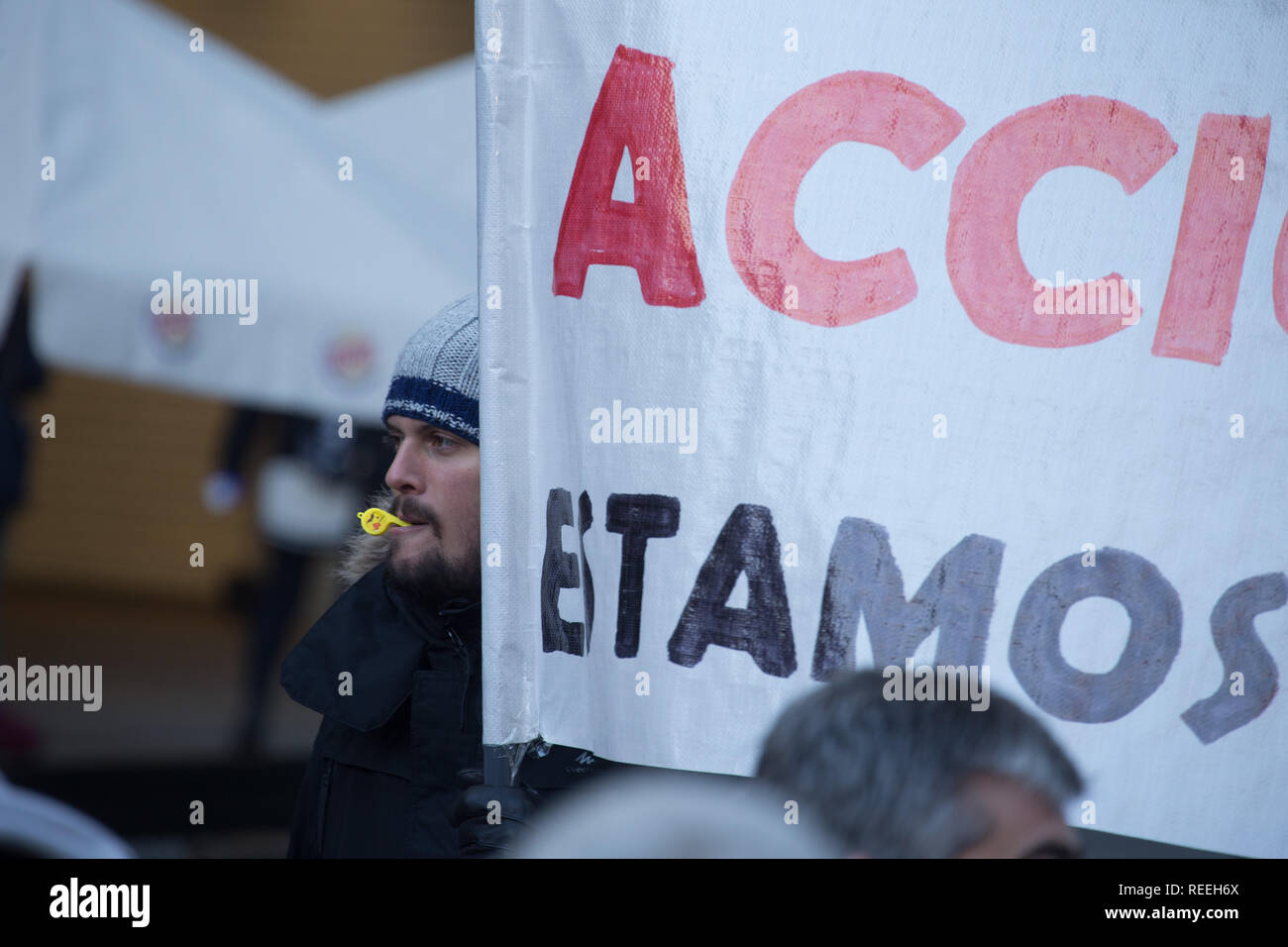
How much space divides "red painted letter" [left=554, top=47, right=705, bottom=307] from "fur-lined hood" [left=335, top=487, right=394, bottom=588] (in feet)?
3.20

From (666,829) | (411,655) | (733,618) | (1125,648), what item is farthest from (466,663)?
(666,829)

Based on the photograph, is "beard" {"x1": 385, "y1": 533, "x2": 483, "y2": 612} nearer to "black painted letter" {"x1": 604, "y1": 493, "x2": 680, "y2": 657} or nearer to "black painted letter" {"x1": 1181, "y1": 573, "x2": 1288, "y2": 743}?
"black painted letter" {"x1": 604, "y1": 493, "x2": 680, "y2": 657}

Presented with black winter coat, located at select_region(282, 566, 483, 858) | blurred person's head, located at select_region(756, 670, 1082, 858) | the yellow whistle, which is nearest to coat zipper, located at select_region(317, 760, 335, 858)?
black winter coat, located at select_region(282, 566, 483, 858)

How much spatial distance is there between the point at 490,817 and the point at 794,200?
3.34ft

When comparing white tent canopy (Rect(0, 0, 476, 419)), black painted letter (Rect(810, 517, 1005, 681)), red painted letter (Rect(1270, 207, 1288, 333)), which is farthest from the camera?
white tent canopy (Rect(0, 0, 476, 419))

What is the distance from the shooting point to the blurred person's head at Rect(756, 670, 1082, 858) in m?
1.31

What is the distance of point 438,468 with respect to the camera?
2678 millimetres

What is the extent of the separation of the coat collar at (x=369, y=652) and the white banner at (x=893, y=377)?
1.47ft

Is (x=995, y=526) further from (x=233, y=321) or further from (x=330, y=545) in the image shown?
(x=330, y=545)

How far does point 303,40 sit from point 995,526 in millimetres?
7614

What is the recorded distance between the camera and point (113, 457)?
8.73 m

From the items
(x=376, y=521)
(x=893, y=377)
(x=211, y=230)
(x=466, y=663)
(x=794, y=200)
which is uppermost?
(x=211, y=230)

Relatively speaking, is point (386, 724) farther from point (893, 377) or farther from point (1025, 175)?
point (1025, 175)

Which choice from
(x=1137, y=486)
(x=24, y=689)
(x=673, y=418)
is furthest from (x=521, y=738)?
(x=24, y=689)
